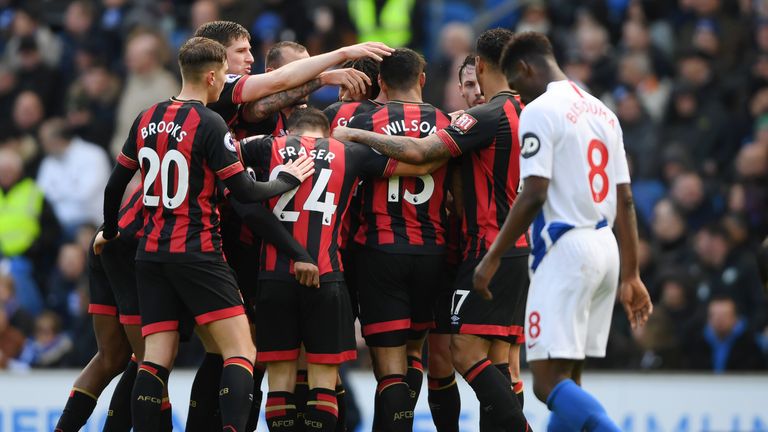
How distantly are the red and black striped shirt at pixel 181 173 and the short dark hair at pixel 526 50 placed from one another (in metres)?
1.74

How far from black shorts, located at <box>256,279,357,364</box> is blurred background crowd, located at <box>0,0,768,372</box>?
5.11 m

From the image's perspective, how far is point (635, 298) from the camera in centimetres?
716

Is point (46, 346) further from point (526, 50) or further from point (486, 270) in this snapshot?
point (526, 50)

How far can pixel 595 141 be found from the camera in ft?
23.2

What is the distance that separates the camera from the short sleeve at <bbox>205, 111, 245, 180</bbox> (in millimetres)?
7836

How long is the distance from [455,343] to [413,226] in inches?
31.3

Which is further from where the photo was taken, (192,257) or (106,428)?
(106,428)

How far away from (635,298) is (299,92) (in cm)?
273

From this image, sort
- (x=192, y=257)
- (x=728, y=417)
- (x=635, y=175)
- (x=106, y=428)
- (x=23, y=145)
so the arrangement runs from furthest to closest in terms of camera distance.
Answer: (x=23, y=145), (x=635, y=175), (x=728, y=417), (x=106, y=428), (x=192, y=257)

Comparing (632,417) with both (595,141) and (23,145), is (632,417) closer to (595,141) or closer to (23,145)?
(595,141)

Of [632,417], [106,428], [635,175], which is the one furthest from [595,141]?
[635,175]

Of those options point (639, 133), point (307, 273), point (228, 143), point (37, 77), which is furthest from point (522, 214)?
point (37, 77)

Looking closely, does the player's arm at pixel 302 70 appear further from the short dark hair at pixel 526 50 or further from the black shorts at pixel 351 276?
the short dark hair at pixel 526 50

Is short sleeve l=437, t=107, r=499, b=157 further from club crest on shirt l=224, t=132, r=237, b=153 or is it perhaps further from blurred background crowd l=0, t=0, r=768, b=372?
blurred background crowd l=0, t=0, r=768, b=372
